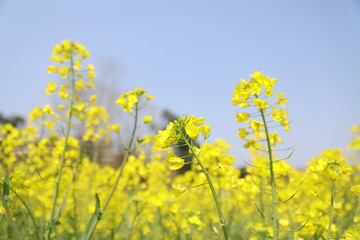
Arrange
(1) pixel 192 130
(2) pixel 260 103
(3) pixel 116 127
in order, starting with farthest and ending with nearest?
Result: 1. (3) pixel 116 127
2. (2) pixel 260 103
3. (1) pixel 192 130

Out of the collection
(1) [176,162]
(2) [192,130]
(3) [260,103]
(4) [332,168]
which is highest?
(3) [260,103]

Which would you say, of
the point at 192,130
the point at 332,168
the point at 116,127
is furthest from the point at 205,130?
the point at 116,127

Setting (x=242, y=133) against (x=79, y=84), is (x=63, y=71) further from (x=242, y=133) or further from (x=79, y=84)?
(x=242, y=133)

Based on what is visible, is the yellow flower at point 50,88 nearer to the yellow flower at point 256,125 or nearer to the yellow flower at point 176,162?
the yellow flower at point 176,162

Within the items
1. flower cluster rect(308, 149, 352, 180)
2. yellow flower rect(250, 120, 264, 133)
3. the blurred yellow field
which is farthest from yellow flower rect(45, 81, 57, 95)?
flower cluster rect(308, 149, 352, 180)

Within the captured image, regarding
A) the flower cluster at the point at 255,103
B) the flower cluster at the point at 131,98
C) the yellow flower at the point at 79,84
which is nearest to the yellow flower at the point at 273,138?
the flower cluster at the point at 255,103

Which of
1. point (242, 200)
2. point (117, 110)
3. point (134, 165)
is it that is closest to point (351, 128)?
point (242, 200)

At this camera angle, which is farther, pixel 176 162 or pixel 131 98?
pixel 131 98

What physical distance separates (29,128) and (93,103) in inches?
52.3

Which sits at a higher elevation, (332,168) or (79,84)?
(79,84)

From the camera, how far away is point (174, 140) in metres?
1.30

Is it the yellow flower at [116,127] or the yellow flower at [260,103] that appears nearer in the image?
the yellow flower at [260,103]

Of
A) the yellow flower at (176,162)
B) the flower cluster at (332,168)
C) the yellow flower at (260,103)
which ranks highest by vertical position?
the yellow flower at (260,103)

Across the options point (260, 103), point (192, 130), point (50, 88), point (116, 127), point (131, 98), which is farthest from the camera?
point (50, 88)
